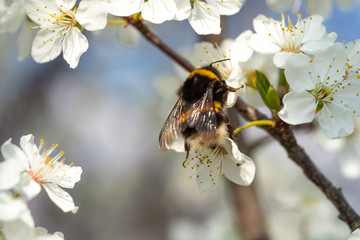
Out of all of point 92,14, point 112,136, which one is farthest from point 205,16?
point 112,136

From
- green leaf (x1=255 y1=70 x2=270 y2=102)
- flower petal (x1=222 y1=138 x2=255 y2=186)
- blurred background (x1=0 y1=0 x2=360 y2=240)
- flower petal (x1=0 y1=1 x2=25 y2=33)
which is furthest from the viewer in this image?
blurred background (x1=0 y1=0 x2=360 y2=240)

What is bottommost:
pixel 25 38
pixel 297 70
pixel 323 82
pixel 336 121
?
pixel 336 121

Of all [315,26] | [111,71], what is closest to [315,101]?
[315,26]

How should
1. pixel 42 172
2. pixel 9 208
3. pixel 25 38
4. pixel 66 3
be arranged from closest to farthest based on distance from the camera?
pixel 9 208 < pixel 42 172 < pixel 66 3 < pixel 25 38

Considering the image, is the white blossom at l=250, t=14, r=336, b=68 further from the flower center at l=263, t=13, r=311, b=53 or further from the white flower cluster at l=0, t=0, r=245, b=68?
the white flower cluster at l=0, t=0, r=245, b=68

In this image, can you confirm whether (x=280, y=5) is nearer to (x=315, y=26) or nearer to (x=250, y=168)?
(x=315, y=26)

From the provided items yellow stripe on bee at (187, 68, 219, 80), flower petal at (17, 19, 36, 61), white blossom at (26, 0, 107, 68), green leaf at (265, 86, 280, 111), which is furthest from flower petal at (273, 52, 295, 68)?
flower petal at (17, 19, 36, 61)

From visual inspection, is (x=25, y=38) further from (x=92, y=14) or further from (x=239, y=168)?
(x=239, y=168)
